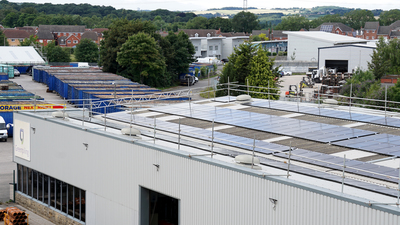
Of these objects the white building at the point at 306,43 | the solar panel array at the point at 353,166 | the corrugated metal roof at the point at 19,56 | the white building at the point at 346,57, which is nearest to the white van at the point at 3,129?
the solar panel array at the point at 353,166

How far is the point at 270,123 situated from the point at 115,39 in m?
65.2

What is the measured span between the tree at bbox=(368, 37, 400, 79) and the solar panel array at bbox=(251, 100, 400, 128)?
47.6 metres

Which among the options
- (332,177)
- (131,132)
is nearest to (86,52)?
(131,132)

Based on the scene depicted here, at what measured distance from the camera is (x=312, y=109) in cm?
2558

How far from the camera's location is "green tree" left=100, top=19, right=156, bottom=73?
82.4m

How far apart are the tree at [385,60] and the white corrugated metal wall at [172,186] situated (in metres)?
56.9

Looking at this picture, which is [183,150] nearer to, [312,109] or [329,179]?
[329,179]

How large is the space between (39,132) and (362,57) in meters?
67.3

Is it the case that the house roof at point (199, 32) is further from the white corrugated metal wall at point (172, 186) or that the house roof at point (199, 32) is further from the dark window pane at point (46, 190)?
the white corrugated metal wall at point (172, 186)

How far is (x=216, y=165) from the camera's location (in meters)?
15.9

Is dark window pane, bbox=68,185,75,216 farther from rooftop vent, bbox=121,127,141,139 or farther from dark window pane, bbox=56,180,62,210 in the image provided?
rooftop vent, bbox=121,127,141,139

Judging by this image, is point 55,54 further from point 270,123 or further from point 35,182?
point 270,123

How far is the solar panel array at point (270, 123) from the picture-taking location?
20.2 m

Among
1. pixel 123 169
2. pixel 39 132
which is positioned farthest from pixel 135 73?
pixel 123 169
